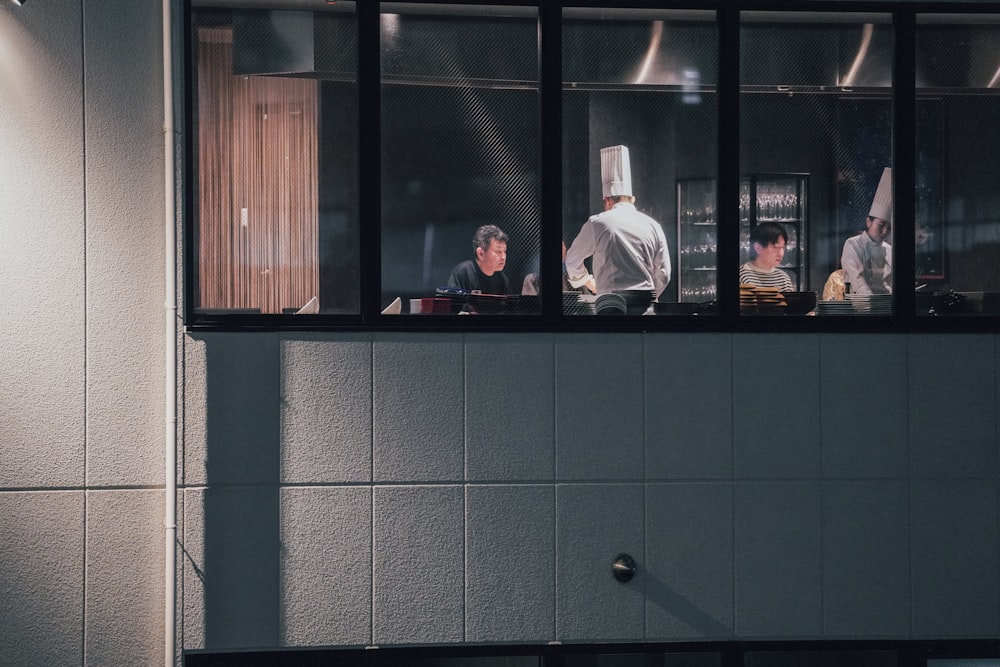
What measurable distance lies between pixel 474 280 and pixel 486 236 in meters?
0.24

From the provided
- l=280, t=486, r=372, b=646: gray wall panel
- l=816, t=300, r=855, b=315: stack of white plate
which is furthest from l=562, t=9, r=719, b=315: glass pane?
l=280, t=486, r=372, b=646: gray wall panel

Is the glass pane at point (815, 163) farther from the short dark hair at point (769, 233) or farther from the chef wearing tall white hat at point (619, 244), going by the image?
the chef wearing tall white hat at point (619, 244)

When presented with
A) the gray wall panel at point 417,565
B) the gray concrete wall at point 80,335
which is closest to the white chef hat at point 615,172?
the gray wall panel at point 417,565

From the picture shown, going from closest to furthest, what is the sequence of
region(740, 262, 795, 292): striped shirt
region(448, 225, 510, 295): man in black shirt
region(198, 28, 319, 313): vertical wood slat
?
region(198, 28, 319, 313): vertical wood slat < region(448, 225, 510, 295): man in black shirt < region(740, 262, 795, 292): striped shirt

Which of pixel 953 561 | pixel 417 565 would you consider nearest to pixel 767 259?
pixel 953 561

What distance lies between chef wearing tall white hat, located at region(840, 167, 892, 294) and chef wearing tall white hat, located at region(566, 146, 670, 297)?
3.29ft

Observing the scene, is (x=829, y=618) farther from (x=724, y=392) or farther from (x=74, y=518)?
(x=74, y=518)

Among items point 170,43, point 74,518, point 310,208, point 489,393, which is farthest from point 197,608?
point 170,43

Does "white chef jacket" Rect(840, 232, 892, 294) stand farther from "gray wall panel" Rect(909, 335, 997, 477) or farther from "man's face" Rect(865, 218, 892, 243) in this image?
"gray wall panel" Rect(909, 335, 997, 477)

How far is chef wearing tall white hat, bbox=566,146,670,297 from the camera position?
4.84 meters

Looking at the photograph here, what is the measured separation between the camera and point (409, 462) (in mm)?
4645

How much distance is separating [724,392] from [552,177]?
143 cm

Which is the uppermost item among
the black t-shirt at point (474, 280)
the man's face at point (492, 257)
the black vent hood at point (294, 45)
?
the black vent hood at point (294, 45)

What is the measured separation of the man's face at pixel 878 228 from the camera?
4.96 metres
